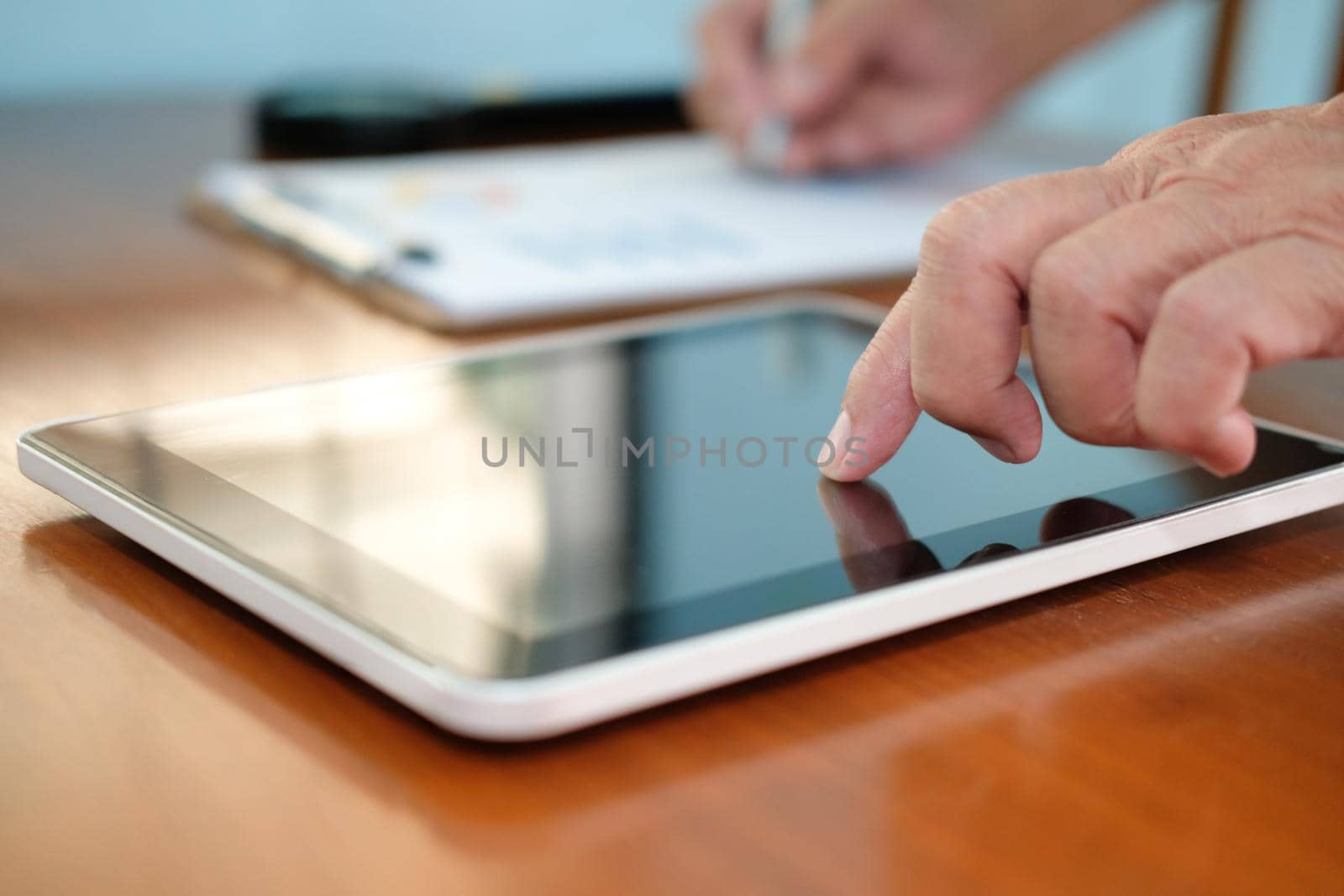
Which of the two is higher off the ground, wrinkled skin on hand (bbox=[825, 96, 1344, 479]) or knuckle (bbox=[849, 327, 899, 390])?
wrinkled skin on hand (bbox=[825, 96, 1344, 479])

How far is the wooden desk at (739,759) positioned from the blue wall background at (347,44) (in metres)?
0.95

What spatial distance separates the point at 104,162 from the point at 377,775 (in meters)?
0.91

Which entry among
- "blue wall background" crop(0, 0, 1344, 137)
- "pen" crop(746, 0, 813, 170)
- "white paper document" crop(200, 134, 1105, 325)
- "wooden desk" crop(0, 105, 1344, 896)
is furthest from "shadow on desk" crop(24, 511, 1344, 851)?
"blue wall background" crop(0, 0, 1344, 137)

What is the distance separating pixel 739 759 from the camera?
0.94 ft

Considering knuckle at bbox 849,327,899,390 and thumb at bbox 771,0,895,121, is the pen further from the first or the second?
knuckle at bbox 849,327,899,390

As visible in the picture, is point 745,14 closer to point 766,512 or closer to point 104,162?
point 104,162

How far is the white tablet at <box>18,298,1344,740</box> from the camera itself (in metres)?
0.29

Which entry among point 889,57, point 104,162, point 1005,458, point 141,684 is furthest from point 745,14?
point 141,684

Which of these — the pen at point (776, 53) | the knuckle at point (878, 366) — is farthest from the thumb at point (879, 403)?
the pen at point (776, 53)

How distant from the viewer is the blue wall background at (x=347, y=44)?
1.38 meters

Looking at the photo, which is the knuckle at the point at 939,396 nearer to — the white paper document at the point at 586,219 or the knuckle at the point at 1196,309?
the knuckle at the point at 1196,309

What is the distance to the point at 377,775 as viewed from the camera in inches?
10.9

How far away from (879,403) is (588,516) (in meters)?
0.09

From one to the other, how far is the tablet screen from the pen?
1.65ft
